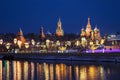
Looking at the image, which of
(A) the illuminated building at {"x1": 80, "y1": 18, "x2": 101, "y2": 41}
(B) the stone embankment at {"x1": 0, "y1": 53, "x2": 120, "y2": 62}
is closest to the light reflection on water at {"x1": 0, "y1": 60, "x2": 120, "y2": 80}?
(B) the stone embankment at {"x1": 0, "y1": 53, "x2": 120, "y2": 62}

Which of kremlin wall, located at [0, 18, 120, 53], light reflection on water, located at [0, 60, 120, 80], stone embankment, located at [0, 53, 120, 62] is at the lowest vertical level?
light reflection on water, located at [0, 60, 120, 80]

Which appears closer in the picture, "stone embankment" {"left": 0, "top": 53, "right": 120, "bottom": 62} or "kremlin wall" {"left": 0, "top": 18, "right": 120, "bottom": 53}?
"stone embankment" {"left": 0, "top": 53, "right": 120, "bottom": 62}

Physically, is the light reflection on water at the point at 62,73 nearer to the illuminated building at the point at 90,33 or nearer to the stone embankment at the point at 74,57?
the stone embankment at the point at 74,57

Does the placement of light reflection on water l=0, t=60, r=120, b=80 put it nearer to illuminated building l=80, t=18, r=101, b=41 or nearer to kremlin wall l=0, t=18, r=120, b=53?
kremlin wall l=0, t=18, r=120, b=53

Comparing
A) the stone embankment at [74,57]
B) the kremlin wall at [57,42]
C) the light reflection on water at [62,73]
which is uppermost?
the kremlin wall at [57,42]

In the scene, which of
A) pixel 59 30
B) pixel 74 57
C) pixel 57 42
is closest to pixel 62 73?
pixel 74 57

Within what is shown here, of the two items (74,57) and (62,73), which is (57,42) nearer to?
(74,57)

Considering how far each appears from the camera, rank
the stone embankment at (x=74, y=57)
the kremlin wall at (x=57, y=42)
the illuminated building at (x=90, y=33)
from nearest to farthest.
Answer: the stone embankment at (x=74, y=57) < the kremlin wall at (x=57, y=42) < the illuminated building at (x=90, y=33)

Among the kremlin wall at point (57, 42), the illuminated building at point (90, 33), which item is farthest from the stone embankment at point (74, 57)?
the illuminated building at point (90, 33)

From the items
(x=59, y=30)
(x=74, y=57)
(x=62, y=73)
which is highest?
(x=59, y=30)

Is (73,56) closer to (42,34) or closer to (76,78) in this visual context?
(76,78)

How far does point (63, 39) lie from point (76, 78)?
364 feet

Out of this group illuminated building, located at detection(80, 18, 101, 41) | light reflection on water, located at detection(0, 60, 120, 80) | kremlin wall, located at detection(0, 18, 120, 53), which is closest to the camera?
light reflection on water, located at detection(0, 60, 120, 80)

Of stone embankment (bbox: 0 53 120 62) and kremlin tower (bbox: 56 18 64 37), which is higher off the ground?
kremlin tower (bbox: 56 18 64 37)
